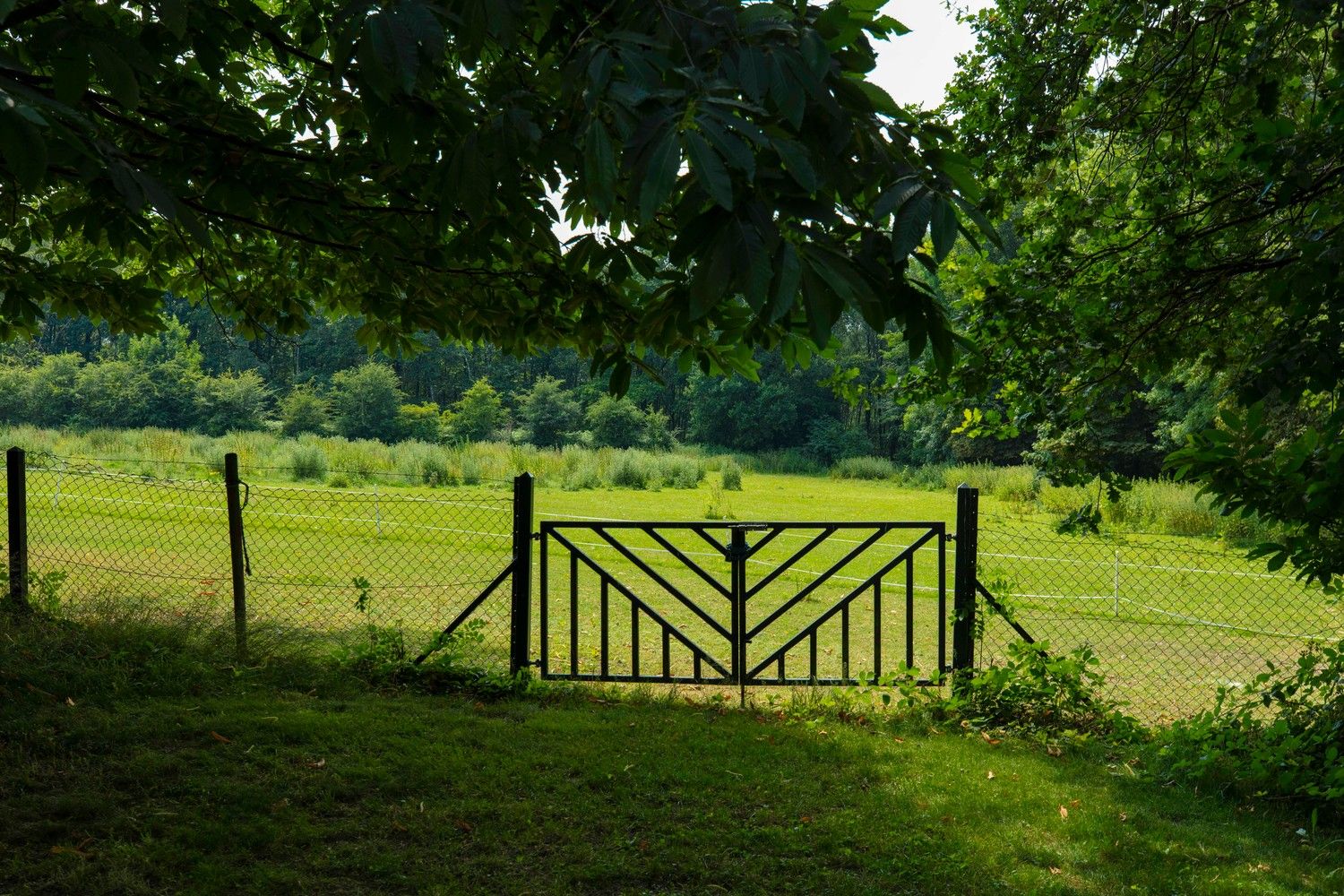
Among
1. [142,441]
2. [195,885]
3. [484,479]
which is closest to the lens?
[195,885]

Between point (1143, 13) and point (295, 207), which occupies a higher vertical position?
point (1143, 13)

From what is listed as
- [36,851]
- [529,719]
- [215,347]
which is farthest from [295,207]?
[215,347]

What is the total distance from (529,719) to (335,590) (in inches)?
231

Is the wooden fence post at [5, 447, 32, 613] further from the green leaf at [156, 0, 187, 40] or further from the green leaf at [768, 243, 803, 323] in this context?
the green leaf at [768, 243, 803, 323]

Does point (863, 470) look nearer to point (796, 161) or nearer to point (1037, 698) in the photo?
point (1037, 698)

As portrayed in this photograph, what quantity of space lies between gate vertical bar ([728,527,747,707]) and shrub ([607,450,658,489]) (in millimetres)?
21211

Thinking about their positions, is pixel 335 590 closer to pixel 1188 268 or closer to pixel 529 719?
pixel 529 719

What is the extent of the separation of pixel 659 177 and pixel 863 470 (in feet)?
126

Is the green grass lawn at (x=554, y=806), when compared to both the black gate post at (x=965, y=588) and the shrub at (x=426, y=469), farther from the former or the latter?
the shrub at (x=426, y=469)

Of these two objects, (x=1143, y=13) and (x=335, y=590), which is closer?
(x=1143, y=13)

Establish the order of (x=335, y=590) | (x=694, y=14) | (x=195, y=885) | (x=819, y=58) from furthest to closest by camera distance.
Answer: (x=335, y=590), (x=195, y=885), (x=694, y=14), (x=819, y=58)

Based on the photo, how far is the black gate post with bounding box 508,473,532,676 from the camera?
6191 millimetres

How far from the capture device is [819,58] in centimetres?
176

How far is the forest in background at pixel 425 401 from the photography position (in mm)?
48969
